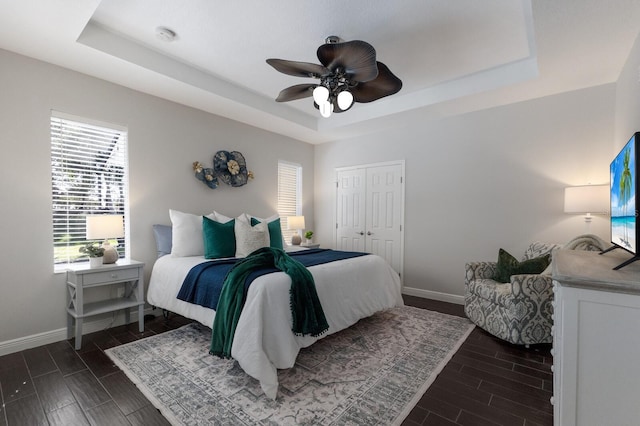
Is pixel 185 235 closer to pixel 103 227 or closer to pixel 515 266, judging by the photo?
pixel 103 227

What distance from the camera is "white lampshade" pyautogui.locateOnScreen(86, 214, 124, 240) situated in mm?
2811

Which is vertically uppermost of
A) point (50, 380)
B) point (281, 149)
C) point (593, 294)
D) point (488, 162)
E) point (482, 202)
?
point (281, 149)

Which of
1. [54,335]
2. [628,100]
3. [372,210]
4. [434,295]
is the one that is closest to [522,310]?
[434,295]

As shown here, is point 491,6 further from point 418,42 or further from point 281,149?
point 281,149

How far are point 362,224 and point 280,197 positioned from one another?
1.57m

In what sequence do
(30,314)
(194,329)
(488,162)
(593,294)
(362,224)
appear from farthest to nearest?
(362,224)
(488,162)
(194,329)
(30,314)
(593,294)

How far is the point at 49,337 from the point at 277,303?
2.41 m

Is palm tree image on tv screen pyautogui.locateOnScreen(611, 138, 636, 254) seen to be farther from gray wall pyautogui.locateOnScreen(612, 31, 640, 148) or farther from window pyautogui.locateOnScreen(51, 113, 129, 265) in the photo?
window pyautogui.locateOnScreen(51, 113, 129, 265)

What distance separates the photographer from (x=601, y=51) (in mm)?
2529

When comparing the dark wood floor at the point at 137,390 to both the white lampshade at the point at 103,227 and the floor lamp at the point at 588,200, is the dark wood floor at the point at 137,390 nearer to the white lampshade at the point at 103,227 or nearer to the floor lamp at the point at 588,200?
the white lampshade at the point at 103,227

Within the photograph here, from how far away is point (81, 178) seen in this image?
10.2 feet

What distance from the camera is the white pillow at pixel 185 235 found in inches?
134

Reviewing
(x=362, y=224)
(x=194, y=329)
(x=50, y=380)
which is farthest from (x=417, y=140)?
(x=50, y=380)

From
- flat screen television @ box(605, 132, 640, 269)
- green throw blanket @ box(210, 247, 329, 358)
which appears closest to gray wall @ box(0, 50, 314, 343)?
green throw blanket @ box(210, 247, 329, 358)
